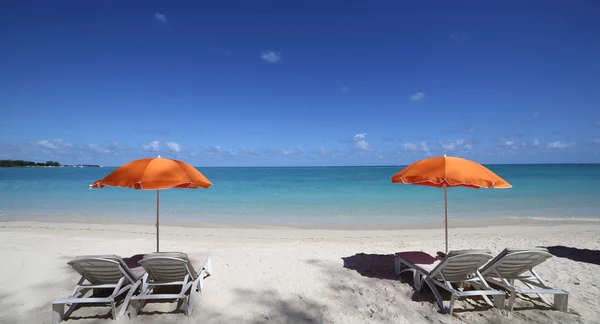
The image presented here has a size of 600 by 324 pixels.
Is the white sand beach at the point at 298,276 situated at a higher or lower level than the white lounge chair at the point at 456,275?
lower

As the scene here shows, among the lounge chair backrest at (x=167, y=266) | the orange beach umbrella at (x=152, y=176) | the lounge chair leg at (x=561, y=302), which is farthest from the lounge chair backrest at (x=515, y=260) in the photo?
the orange beach umbrella at (x=152, y=176)

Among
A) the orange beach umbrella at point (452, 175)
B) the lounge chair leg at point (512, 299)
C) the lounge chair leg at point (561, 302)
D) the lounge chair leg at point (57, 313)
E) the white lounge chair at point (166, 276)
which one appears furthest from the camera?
the orange beach umbrella at point (452, 175)

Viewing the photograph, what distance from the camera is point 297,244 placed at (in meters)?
8.14

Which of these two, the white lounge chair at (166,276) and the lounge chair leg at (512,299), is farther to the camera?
the lounge chair leg at (512,299)

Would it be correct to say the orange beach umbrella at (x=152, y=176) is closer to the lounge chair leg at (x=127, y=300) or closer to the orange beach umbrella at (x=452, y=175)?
the lounge chair leg at (x=127, y=300)

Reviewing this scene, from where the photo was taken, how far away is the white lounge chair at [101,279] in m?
3.62

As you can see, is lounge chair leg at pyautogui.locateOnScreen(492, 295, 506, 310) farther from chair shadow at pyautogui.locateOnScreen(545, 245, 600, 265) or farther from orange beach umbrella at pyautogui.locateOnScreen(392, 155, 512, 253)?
chair shadow at pyautogui.locateOnScreen(545, 245, 600, 265)

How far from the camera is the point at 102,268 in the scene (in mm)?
3775

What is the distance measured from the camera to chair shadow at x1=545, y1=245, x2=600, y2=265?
250 inches

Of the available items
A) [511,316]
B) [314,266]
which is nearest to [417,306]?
[511,316]

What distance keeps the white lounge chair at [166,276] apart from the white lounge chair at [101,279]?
0.15m

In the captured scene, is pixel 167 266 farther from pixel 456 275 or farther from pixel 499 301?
pixel 499 301

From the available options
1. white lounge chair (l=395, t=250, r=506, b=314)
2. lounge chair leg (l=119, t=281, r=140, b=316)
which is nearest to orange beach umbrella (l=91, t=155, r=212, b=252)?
lounge chair leg (l=119, t=281, r=140, b=316)

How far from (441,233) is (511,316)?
6429mm
